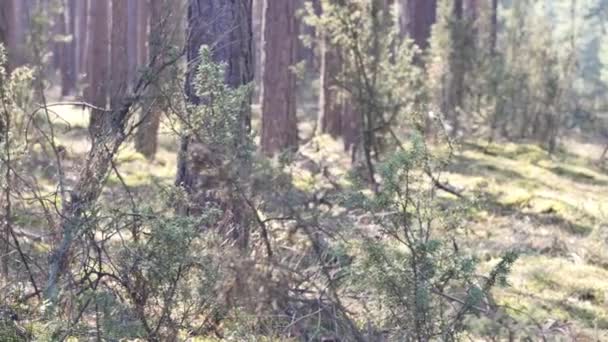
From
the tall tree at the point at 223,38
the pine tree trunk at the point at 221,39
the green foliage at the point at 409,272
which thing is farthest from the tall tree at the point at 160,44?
the green foliage at the point at 409,272

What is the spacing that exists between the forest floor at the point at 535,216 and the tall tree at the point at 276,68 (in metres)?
1.10

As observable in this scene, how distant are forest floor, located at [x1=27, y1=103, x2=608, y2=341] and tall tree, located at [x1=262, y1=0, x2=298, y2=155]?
1.10 metres

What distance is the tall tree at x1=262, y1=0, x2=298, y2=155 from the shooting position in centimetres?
Answer: 1295

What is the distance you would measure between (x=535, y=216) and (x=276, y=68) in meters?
4.99

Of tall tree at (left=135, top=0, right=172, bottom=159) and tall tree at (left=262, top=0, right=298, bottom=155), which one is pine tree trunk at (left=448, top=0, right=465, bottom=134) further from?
tall tree at (left=135, top=0, right=172, bottom=159)

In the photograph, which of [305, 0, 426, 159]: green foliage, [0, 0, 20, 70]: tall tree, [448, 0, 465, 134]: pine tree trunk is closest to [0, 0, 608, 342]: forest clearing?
[305, 0, 426, 159]: green foliage

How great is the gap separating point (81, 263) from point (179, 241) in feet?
1.95

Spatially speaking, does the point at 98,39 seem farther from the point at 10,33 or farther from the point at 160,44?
the point at 160,44

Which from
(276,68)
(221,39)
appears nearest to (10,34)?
(276,68)

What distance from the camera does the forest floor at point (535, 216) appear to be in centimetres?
635

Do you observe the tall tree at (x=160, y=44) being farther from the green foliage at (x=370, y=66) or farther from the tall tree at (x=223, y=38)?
the green foliage at (x=370, y=66)

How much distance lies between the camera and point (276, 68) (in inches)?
520

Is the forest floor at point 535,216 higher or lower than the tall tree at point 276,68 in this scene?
lower

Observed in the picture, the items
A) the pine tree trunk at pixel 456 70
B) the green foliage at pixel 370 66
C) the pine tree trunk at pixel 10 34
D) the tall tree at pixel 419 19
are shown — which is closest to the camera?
the green foliage at pixel 370 66
